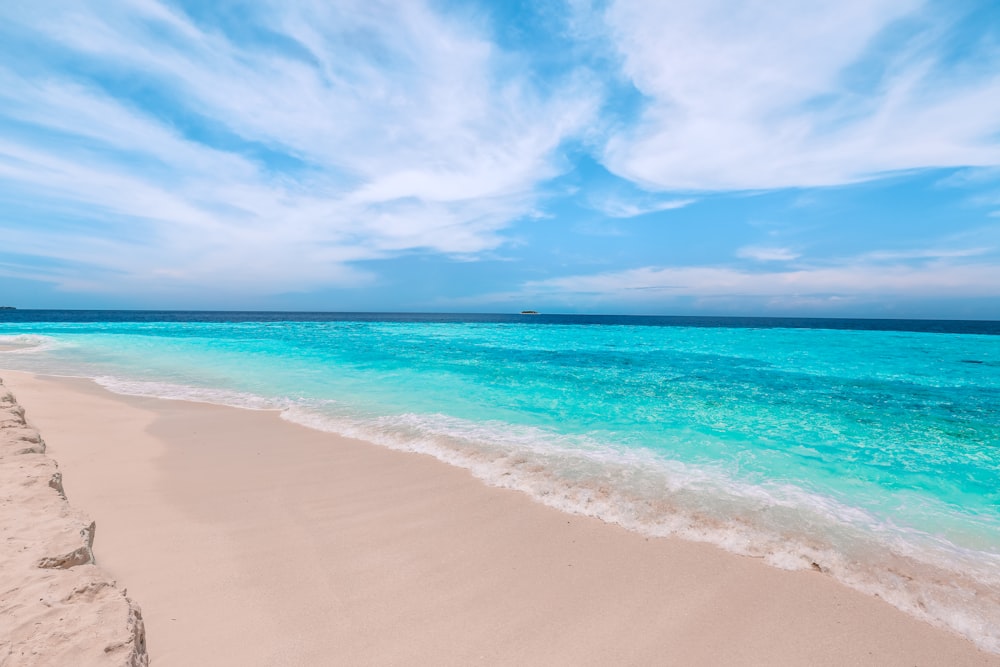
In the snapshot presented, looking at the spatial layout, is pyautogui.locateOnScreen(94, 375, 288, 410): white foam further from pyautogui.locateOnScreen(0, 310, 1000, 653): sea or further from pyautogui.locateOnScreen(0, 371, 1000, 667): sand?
pyautogui.locateOnScreen(0, 371, 1000, 667): sand

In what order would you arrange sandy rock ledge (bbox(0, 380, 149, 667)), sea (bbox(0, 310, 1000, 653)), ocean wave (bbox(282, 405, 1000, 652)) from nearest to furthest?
sandy rock ledge (bbox(0, 380, 149, 667)) < ocean wave (bbox(282, 405, 1000, 652)) < sea (bbox(0, 310, 1000, 653))

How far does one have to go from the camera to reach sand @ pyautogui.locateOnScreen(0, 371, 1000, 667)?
300 cm

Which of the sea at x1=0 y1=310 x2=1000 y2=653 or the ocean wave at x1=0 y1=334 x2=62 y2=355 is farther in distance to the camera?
the ocean wave at x1=0 y1=334 x2=62 y2=355

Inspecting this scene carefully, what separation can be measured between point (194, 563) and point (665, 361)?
66.9ft

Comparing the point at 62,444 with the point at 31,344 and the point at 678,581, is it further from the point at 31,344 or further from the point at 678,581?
the point at 31,344

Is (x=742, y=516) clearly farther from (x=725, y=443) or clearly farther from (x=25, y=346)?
(x=25, y=346)

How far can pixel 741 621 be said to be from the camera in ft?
10.8

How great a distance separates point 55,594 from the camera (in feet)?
8.00

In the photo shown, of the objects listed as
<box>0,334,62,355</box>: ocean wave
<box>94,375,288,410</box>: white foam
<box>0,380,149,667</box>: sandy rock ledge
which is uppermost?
<box>0,380,149,667</box>: sandy rock ledge

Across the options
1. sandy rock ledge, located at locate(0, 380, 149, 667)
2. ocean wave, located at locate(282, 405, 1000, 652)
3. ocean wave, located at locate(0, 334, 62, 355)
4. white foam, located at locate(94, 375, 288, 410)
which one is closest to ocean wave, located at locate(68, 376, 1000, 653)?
ocean wave, located at locate(282, 405, 1000, 652)

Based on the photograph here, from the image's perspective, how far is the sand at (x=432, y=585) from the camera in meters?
3.00

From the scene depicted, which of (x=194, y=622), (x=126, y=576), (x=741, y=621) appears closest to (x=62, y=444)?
(x=126, y=576)

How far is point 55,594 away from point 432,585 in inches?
92.5

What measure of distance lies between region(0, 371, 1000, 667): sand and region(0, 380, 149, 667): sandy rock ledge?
696 mm
